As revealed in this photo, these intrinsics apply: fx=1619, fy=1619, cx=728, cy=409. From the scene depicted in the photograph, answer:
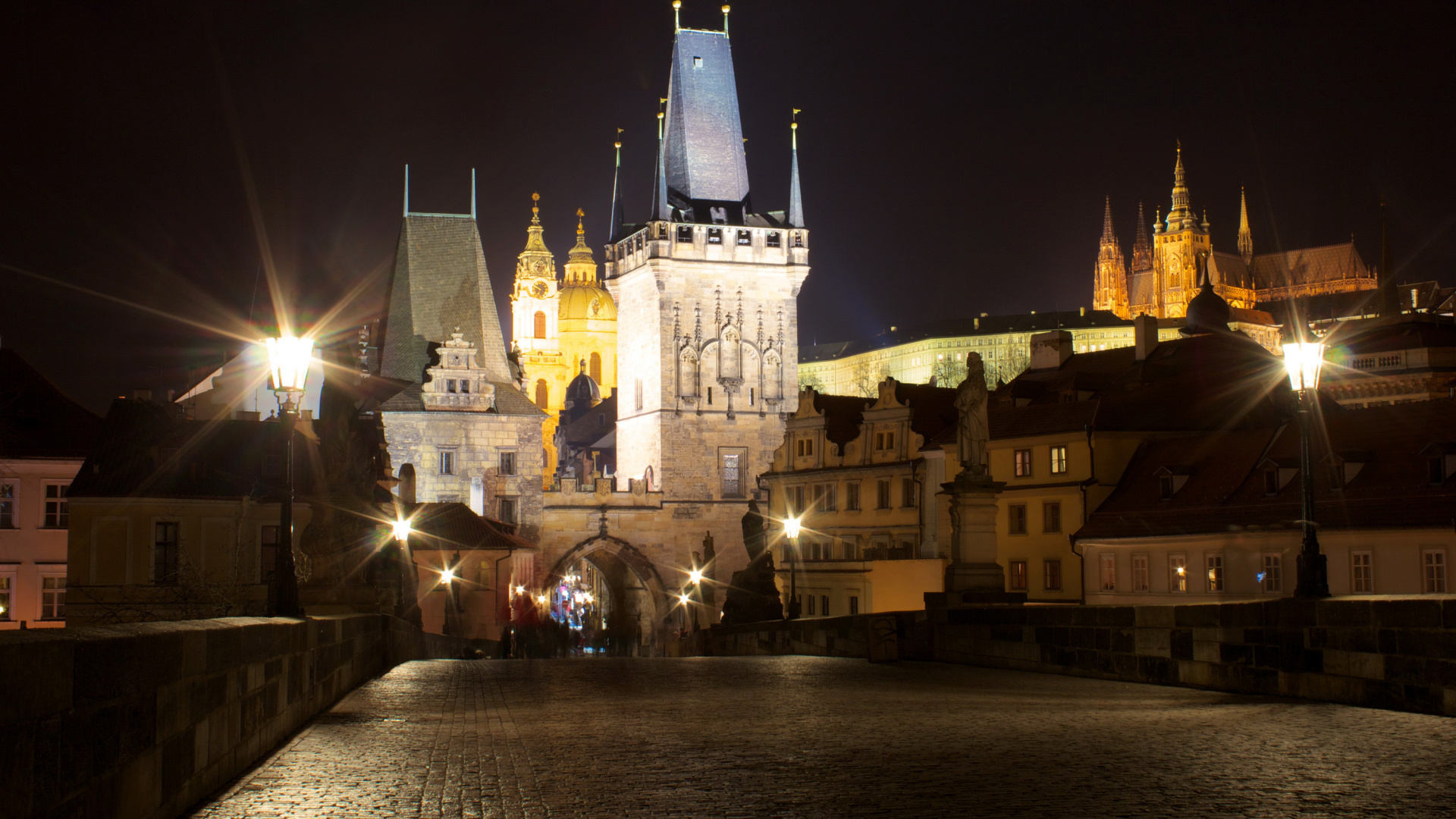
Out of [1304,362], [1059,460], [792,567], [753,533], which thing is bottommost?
[792,567]

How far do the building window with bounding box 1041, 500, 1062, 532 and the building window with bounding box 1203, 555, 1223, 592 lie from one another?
22.8ft

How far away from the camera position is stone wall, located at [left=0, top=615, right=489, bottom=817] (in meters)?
4.60

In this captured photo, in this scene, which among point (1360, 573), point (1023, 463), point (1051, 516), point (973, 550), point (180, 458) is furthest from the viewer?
point (1023, 463)

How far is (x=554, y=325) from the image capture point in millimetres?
140500

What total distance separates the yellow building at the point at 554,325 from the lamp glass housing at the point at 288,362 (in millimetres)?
121608

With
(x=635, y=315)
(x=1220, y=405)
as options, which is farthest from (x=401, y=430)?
(x=1220, y=405)

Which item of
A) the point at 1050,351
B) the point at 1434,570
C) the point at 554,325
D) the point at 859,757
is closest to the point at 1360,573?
the point at 1434,570

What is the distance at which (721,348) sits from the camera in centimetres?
6850

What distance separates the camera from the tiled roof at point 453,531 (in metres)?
48.0

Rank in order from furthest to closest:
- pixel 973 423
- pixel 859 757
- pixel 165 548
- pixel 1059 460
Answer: pixel 1059 460
pixel 165 548
pixel 973 423
pixel 859 757

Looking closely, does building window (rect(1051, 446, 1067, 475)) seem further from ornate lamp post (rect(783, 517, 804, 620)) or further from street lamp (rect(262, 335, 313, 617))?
street lamp (rect(262, 335, 313, 617))

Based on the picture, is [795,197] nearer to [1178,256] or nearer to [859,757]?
[859,757]

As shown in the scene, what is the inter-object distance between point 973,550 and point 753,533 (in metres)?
13.1

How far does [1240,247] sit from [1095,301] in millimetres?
18973
